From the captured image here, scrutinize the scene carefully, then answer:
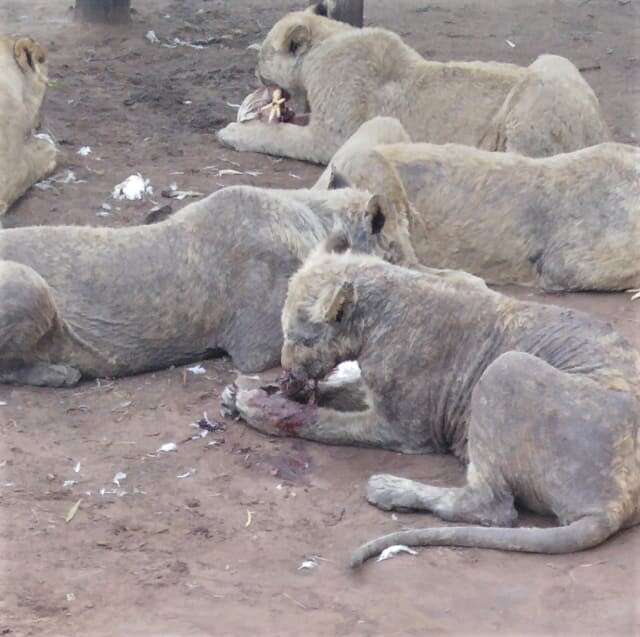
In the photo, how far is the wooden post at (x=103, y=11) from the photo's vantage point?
13.8 metres

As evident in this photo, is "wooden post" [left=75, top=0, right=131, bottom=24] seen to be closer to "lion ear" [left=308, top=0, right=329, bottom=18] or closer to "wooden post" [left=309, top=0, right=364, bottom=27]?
"wooden post" [left=309, top=0, right=364, bottom=27]

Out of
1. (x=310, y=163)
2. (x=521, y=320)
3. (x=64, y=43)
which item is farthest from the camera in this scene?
(x=64, y=43)

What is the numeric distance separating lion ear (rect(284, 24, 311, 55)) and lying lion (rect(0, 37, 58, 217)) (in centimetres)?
198

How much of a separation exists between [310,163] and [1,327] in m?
4.47

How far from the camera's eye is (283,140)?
11.1 metres

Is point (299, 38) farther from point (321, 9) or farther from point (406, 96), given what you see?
point (406, 96)

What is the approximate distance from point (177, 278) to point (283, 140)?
12.4 ft

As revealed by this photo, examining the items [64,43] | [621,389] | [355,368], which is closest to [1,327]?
[355,368]

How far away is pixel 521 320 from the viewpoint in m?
6.35

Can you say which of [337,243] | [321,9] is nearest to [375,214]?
[337,243]

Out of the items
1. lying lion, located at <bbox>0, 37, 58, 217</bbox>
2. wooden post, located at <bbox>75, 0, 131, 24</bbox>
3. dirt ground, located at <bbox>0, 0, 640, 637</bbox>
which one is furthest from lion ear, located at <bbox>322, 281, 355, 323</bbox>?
wooden post, located at <bbox>75, 0, 131, 24</bbox>

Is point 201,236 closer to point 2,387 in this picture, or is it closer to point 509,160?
point 2,387

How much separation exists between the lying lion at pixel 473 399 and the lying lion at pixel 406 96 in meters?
3.72

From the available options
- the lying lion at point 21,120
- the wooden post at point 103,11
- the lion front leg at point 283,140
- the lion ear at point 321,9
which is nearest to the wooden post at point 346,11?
the lion ear at point 321,9
